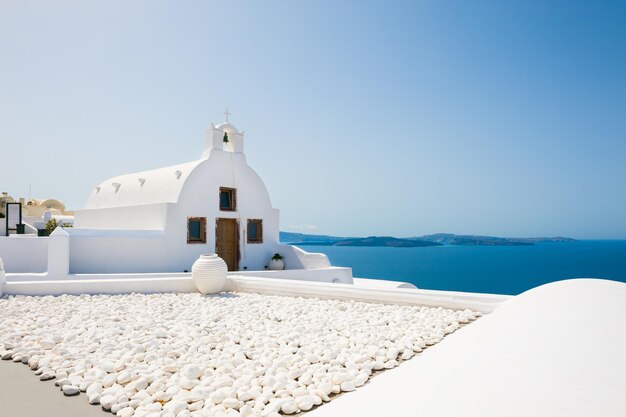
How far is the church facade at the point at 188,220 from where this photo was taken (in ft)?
47.9

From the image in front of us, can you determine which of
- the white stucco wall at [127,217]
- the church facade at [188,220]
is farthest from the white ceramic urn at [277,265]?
the white stucco wall at [127,217]

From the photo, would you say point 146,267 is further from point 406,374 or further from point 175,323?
point 406,374

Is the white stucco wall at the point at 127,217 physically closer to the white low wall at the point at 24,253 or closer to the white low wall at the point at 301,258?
the white low wall at the point at 24,253

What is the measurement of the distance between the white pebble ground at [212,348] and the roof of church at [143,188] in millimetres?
8545

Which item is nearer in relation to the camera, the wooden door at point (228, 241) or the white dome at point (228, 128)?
the wooden door at point (228, 241)

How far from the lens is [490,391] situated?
2498 mm

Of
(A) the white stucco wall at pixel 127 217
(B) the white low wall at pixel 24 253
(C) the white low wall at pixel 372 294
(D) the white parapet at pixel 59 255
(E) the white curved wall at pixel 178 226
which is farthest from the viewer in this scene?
A: (A) the white stucco wall at pixel 127 217

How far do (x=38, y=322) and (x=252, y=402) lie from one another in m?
4.65

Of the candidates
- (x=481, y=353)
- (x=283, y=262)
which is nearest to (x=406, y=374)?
(x=481, y=353)

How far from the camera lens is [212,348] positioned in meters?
5.11

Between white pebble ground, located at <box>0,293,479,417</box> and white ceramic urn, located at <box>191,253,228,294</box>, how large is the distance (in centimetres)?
133

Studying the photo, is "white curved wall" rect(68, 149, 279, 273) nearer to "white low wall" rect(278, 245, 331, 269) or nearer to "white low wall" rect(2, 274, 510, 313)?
"white low wall" rect(278, 245, 331, 269)

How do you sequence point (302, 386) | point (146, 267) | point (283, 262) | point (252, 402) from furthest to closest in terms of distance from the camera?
point (283, 262) → point (146, 267) → point (302, 386) → point (252, 402)

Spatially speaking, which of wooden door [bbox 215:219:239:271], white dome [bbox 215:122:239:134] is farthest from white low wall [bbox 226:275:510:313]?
white dome [bbox 215:122:239:134]
